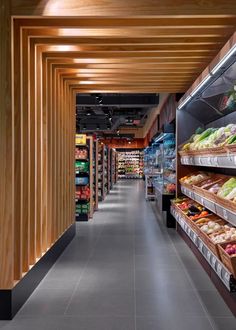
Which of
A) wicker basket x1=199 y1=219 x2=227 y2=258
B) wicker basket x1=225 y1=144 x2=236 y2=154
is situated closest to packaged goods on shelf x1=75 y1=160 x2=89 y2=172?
wicker basket x1=199 y1=219 x2=227 y2=258

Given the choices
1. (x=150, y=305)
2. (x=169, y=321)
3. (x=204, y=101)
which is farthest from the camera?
(x=204, y=101)

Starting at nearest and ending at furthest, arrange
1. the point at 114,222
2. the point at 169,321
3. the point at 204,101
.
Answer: the point at 169,321, the point at 204,101, the point at 114,222

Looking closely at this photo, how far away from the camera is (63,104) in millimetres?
6727

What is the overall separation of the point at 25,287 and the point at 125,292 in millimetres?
1085

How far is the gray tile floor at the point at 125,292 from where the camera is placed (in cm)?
352

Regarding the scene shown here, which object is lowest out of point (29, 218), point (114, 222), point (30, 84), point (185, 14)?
point (114, 222)

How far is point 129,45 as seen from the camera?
4.86 meters

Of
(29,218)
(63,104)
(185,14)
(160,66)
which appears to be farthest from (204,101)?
(29,218)

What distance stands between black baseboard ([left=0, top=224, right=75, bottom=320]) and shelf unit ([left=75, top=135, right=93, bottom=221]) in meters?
4.09

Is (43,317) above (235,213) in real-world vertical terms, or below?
below

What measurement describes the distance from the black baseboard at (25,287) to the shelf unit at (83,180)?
409 cm

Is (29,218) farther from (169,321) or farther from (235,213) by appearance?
(235,213)

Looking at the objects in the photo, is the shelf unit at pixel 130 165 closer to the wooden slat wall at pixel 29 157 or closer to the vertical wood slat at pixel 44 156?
the wooden slat wall at pixel 29 157

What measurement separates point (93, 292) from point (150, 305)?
28.5 inches
